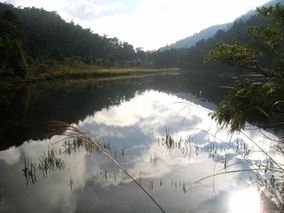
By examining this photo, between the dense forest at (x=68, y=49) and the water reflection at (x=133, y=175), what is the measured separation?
103ft

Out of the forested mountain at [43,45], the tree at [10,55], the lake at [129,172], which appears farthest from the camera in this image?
the forested mountain at [43,45]

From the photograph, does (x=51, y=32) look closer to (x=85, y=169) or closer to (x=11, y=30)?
(x=11, y=30)

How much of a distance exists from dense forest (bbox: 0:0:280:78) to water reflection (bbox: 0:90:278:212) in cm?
3142

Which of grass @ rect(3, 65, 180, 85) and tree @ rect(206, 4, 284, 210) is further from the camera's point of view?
grass @ rect(3, 65, 180, 85)

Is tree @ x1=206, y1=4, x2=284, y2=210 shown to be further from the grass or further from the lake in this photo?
the grass

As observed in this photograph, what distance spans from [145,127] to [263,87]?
753 cm

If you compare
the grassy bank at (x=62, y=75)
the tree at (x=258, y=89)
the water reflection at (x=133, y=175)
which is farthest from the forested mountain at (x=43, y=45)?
the tree at (x=258, y=89)

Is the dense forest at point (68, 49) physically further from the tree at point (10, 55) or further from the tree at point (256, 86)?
the tree at point (256, 86)

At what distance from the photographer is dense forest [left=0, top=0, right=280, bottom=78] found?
37.4 metres

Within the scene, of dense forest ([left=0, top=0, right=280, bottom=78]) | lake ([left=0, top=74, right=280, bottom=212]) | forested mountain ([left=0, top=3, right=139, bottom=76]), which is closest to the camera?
lake ([left=0, top=74, right=280, bottom=212])

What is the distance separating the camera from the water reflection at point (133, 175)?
4.91 m

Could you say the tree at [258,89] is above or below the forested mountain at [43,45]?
below

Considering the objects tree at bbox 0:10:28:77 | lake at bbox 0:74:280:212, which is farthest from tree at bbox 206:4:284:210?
tree at bbox 0:10:28:77

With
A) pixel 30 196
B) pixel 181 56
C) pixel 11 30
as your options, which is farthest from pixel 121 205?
pixel 181 56
